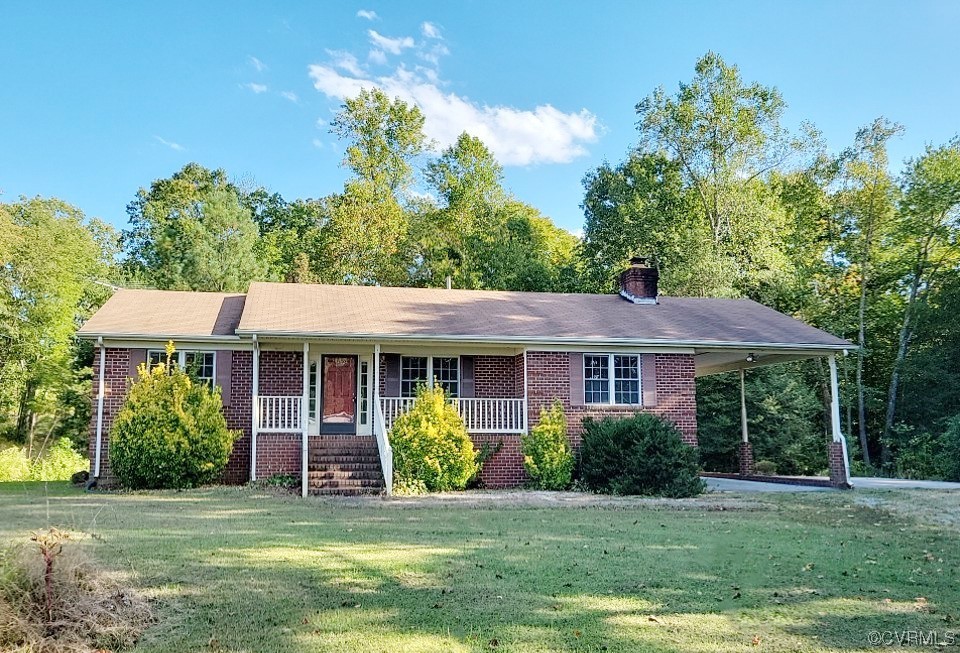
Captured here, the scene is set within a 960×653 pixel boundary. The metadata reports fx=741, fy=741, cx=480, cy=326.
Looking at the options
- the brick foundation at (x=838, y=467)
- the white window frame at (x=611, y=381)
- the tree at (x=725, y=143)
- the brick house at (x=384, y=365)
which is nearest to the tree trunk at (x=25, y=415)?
the brick house at (x=384, y=365)

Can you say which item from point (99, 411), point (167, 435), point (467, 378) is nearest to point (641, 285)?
point (467, 378)

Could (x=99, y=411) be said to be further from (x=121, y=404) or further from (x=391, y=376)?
(x=391, y=376)

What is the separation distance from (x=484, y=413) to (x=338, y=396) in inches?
136

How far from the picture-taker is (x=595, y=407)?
16906 mm

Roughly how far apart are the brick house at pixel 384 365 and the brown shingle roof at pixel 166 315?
5 centimetres

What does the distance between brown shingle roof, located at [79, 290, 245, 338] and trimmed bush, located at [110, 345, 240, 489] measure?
147 centimetres

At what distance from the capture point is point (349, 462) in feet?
50.3

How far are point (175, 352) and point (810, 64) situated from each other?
22265 mm

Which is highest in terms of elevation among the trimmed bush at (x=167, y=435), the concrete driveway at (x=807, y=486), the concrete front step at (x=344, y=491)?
the trimmed bush at (x=167, y=435)

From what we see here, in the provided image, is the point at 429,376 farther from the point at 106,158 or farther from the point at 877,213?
the point at 106,158

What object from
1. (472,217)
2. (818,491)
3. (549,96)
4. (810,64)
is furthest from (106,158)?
(818,491)

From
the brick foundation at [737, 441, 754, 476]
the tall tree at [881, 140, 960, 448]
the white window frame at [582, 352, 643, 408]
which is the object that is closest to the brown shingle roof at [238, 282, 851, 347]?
the white window frame at [582, 352, 643, 408]

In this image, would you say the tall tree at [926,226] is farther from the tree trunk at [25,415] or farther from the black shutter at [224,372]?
the tree trunk at [25,415]

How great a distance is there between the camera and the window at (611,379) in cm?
1711
